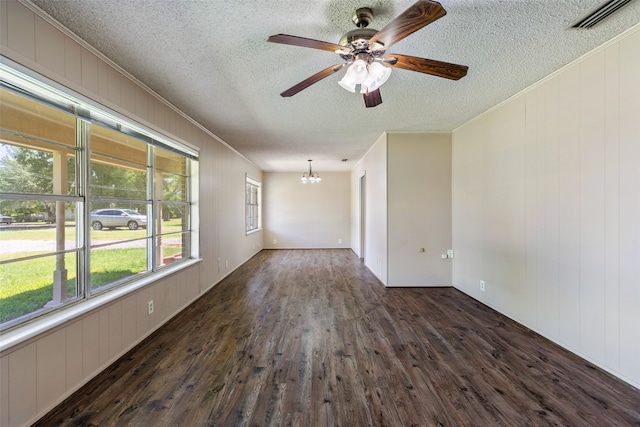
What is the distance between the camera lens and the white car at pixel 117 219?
2062 millimetres

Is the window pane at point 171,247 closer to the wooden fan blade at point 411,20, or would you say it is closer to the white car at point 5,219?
the white car at point 5,219

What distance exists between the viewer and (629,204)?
1.81 m

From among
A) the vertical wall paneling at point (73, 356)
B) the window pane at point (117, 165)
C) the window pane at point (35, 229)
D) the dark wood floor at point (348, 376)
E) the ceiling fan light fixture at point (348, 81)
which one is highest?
the ceiling fan light fixture at point (348, 81)

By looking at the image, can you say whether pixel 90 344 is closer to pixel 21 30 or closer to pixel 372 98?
pixel 21 30

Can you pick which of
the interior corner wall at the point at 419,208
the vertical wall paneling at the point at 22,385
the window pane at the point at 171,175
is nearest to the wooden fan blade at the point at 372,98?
the interior corner wall at the point at 419,208

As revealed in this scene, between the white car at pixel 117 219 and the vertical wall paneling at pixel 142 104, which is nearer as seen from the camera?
the white car at pixel 117 219

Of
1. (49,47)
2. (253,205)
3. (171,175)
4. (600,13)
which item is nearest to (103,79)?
(49,47)

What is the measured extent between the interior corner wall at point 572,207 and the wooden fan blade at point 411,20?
1.82 meters

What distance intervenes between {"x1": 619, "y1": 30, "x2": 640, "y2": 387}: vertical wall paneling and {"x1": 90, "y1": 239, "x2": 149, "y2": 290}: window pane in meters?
4.14

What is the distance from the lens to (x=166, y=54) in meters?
1.96

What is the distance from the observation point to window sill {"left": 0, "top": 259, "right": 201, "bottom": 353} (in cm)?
139

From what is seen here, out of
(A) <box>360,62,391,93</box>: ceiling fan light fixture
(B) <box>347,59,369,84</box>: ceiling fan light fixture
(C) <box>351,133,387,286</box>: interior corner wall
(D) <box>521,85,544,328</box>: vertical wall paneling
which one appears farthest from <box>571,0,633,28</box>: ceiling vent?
(C) <box>351,133,387,286</box>: interior corner wall

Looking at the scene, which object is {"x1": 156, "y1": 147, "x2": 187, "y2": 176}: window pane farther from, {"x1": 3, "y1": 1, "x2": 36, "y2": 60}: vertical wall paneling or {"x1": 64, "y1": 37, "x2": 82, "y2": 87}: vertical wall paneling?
{"x1": 3, "y1": 1, "x2": 36, "y2": 60}: vertical wall paneling

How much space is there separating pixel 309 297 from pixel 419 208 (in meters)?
2.28
